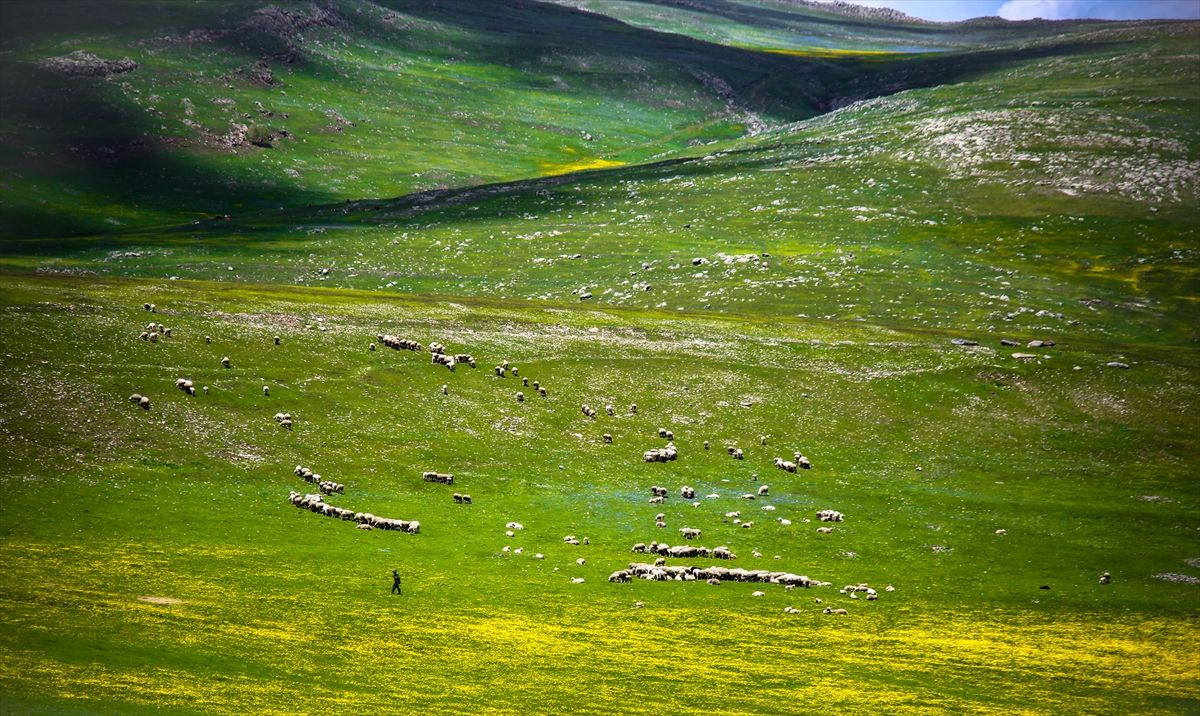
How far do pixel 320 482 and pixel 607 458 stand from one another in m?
20.8

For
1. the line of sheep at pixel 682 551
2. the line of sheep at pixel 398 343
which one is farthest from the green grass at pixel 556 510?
the line of sheep at pixel 398 343

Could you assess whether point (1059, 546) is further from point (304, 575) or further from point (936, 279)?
point (936, 279)

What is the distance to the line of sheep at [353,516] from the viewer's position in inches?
2382

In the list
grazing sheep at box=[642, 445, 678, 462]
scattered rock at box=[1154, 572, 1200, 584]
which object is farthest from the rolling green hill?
grazing sheep at box=[642, 445, 678, 462]

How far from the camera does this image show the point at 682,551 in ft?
199

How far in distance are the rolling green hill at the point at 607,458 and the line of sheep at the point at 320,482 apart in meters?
1.10

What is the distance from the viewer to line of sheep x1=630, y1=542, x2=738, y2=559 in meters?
60.8

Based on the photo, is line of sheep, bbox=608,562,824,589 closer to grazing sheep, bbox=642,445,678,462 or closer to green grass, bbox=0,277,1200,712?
green grass, bbox=0,277,1200,712

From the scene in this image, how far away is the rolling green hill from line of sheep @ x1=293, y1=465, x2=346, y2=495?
1.10 metres

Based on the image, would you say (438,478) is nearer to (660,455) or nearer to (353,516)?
(353,516)

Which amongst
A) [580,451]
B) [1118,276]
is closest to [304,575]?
[580,451]

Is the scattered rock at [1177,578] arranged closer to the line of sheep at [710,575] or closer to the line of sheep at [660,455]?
the line of sheep at [710,575]

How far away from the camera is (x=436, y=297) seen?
113938 mm

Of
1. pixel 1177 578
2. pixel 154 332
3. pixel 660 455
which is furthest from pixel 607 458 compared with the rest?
pixel 1177 578
